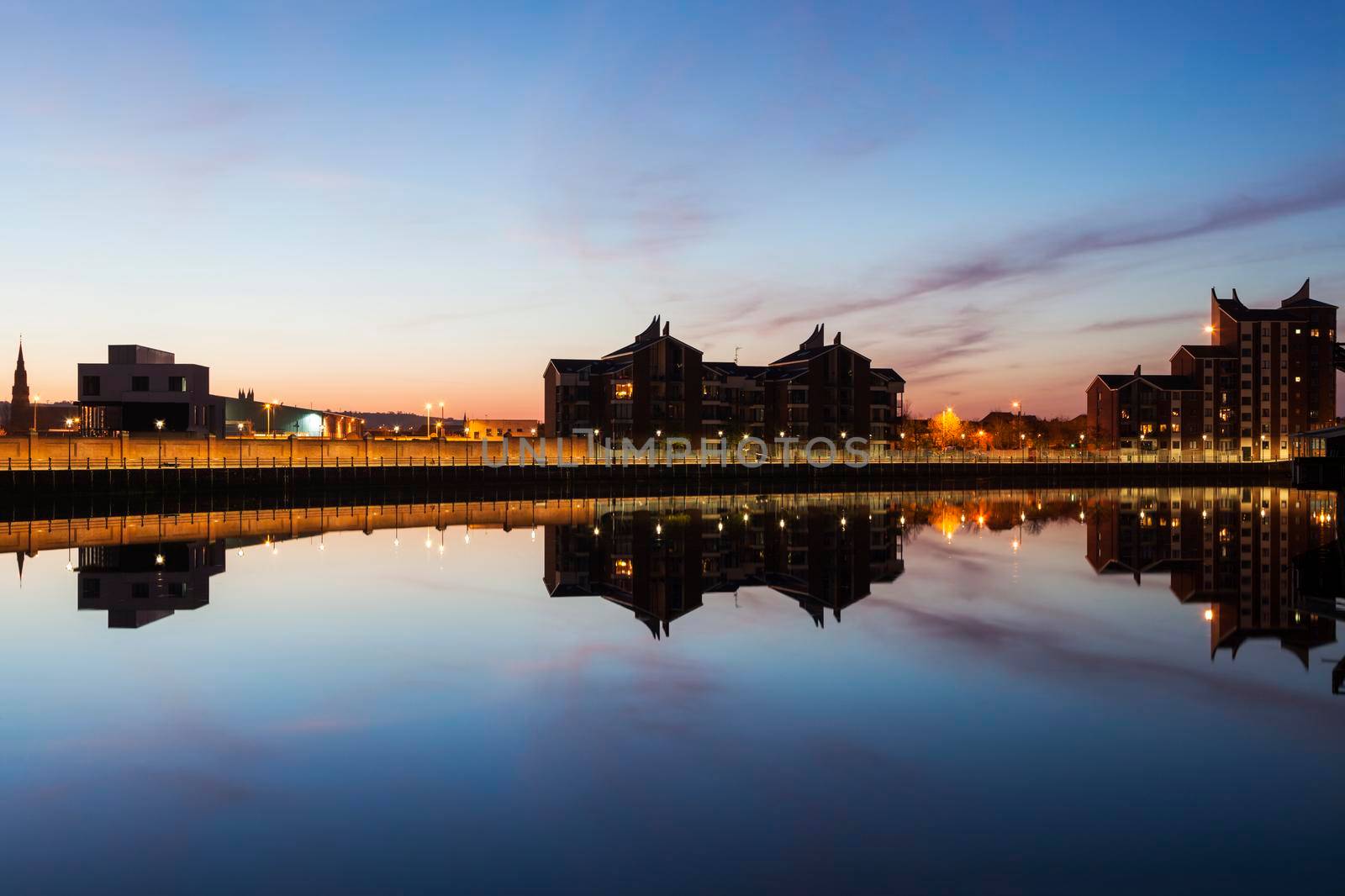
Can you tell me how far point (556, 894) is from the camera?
7535 mm

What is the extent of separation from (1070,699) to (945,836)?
230 inches

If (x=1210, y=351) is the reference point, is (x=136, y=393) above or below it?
below

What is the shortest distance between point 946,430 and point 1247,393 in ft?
130

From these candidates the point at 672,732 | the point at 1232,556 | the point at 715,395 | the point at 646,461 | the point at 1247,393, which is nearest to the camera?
the point at 672,732

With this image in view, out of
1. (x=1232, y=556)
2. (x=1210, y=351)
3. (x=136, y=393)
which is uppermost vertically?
(x=1210, y=351)

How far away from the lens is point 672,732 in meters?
11.8

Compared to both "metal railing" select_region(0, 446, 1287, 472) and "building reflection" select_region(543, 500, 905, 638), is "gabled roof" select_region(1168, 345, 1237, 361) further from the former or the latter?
"building reflection" select_region(543, 500, 905, 638)

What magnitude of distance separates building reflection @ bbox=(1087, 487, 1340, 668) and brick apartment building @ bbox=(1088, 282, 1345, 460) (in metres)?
57.3

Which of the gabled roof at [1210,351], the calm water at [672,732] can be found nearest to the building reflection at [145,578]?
the calm water at [672,732]

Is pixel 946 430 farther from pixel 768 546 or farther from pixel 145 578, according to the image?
pixel 145 578

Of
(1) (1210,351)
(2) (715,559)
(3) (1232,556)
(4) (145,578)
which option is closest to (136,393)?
(4) (145,578)

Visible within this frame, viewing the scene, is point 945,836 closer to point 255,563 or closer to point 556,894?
point 556,894

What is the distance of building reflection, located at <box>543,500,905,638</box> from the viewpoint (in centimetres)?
2334

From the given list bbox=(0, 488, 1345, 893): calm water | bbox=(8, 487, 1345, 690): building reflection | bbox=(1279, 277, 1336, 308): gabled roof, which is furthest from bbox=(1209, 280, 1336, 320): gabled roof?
bbox=(0, 488, 1345, 893): calm water
